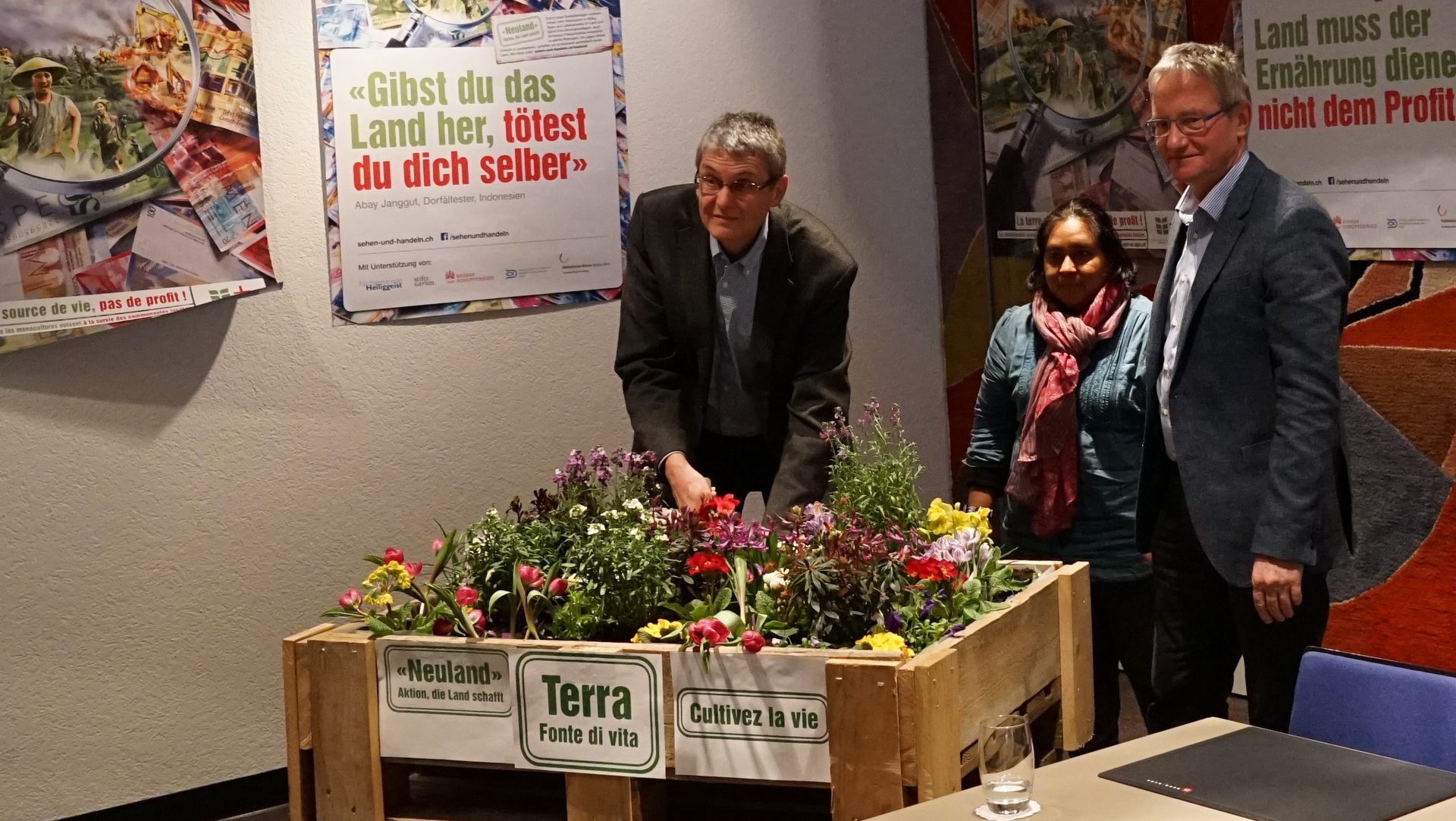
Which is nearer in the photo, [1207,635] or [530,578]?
[530,578]

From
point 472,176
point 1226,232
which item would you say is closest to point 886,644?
point 1226,232

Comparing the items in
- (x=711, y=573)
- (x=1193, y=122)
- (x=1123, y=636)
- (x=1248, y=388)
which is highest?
(x=1193, y=122)

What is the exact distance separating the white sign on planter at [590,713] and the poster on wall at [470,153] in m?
2.27

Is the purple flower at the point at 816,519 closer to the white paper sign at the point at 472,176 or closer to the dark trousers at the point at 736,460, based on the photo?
the dark trousers at the point at 736,460

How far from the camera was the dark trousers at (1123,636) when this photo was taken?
11.9ft

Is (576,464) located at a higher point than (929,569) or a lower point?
higher

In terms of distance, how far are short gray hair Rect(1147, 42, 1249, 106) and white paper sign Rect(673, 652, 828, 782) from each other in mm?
1389

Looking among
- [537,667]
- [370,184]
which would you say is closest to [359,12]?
[370,184]

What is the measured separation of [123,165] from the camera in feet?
13.1

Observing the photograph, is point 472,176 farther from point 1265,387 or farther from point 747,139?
point 1265,387

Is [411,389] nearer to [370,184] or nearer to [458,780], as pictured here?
[370,184]

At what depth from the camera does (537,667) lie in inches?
92.3

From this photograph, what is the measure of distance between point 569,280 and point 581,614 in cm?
231

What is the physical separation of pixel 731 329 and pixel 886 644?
123 centimetres
